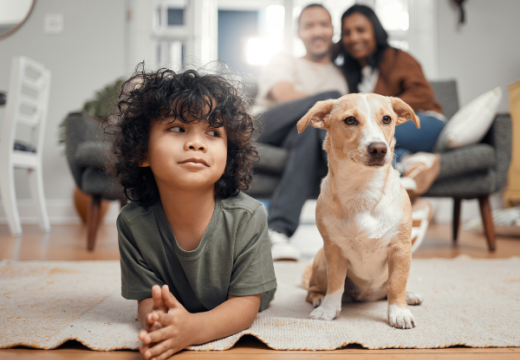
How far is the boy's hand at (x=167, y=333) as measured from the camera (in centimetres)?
63

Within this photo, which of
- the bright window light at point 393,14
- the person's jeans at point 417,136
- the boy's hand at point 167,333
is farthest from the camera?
the bright window light at point 393,14

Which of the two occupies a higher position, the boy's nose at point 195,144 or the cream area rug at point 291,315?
the boy's nose at point 195,144

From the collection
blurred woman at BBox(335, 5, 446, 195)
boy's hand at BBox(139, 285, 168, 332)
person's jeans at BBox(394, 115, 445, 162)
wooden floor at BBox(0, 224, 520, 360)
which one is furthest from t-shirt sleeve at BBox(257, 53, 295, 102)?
boy's hand at BBox(139, 285, 168, 332)

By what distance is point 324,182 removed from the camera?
3.08 ft

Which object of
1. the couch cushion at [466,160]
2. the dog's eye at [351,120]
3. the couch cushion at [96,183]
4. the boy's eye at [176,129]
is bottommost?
the couch cushion at [96,183]

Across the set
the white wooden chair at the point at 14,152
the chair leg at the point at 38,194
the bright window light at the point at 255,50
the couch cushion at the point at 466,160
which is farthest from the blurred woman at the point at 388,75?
the bright window light at the point at 255,50

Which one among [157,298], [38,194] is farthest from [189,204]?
[38,194]

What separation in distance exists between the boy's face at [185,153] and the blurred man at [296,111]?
920 mm

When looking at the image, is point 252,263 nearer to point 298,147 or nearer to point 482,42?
point 298,147

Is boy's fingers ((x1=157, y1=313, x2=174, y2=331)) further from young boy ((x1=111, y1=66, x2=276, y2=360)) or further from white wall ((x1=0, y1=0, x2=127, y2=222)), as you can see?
white wall ((x1=0, y1=0, x2=127, y2=222))

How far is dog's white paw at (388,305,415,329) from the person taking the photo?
807mm

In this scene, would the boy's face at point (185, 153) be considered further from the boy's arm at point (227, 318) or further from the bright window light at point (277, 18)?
the bright window light at point (277, 18)

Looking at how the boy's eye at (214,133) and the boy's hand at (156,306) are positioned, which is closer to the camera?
the boy's hand at (156,306)

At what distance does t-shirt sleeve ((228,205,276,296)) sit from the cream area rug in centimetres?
9
